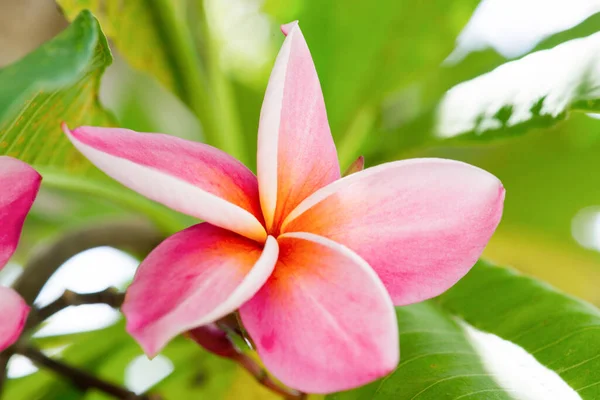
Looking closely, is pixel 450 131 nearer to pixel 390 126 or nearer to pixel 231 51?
pixel 390 126

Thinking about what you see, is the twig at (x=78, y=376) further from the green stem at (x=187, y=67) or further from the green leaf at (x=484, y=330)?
the green stem at (x=187, y=67)

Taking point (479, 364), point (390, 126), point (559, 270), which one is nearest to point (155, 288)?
point (479, 364)

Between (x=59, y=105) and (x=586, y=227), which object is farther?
(x=586, y=227)

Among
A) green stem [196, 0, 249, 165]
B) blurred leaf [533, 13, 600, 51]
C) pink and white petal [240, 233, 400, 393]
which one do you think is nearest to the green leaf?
pink and white petal [240, 233, 400, 393]

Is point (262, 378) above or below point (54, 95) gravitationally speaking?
below

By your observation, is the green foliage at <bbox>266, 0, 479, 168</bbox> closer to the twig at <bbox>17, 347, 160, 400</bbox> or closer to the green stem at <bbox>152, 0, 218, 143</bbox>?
the green stem at <bbox>152, 0, 218, 143</bbox>

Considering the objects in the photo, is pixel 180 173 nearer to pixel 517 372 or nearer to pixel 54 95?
pixel 54 95

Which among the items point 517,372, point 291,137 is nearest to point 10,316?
point 291,137
